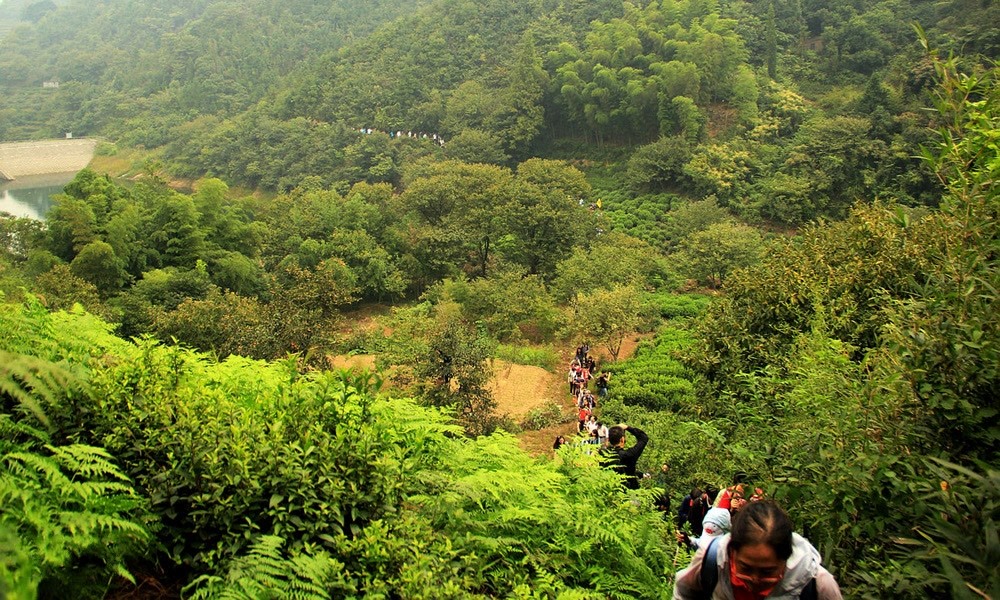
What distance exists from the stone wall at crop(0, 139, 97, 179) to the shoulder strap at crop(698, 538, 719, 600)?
71.4 m

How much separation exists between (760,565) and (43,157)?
7557 cm

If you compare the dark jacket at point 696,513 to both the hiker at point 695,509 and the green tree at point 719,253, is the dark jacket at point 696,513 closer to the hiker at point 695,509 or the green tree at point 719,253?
the hiker at point 695,509

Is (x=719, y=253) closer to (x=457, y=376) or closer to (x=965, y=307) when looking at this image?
(x=457, y=376)

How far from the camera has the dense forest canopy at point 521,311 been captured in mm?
2982

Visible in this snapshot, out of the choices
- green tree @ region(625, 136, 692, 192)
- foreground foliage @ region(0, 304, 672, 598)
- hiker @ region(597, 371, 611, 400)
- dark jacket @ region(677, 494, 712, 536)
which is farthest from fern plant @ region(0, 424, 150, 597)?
green tree @ region(625, 136, 692, 192)

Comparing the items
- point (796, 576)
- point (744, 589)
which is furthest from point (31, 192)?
point (796, 576)

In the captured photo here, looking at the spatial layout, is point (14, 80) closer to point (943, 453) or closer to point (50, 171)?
point (50, 171)

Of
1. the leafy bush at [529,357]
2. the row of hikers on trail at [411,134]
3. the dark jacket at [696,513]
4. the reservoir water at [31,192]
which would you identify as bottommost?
the reservoir water at [31,192]

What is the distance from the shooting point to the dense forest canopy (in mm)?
2982

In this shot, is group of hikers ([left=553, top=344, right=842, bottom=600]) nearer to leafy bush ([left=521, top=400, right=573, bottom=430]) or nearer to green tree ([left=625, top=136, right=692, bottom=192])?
leafy bush ([left=521, top=400, right=573, bottom=430])

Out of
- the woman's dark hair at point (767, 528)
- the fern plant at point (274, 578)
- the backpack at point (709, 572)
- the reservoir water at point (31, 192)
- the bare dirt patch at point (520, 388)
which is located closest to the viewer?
the woman's dark hair at point (767, 528)

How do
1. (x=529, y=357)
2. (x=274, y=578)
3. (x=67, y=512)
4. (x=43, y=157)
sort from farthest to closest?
1. (x=43, y=157)
2. (x=529, y=357)
3. (x=274, y=578)
4. (x=67, y=512)

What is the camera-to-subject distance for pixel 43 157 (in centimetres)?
6072

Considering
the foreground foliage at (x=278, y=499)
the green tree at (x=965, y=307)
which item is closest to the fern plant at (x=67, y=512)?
the foreground foliage at (x=278, y=499)
